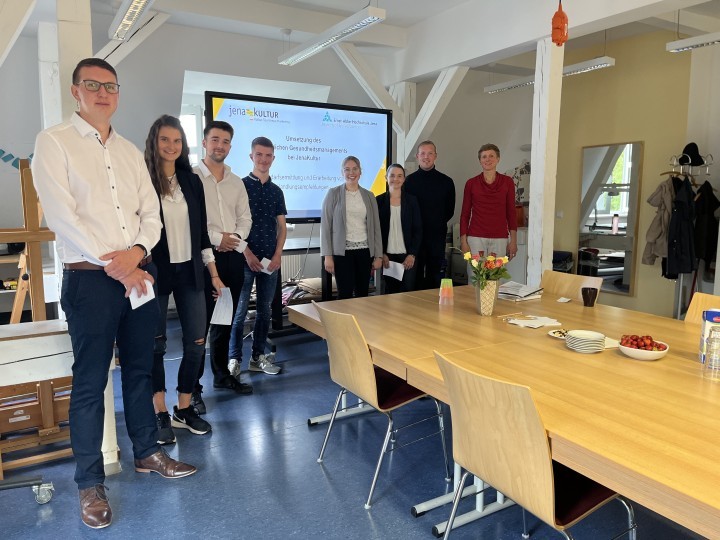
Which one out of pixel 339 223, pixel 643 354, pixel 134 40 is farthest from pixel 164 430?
pixel 134 40

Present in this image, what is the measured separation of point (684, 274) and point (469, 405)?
5.30m

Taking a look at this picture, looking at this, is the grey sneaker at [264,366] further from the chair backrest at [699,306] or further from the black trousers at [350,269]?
the chair backrest at [699,306]

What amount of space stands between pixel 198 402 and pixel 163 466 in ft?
2.59

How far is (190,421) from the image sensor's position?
3061 millimetres

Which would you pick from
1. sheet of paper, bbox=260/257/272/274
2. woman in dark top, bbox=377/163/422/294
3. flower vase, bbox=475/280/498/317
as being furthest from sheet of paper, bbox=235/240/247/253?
flower vase, bbox=475/280/498/317

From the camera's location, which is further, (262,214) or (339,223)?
(339,223)

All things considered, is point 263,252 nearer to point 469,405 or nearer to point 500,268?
point 500,268

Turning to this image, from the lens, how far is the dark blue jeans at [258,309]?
12.8 ft

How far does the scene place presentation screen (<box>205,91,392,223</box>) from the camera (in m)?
5.23

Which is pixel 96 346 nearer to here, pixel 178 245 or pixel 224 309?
pixel 178 245

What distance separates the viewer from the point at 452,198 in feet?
15.5

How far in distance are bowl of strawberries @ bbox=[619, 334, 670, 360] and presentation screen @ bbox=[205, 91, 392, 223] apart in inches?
157

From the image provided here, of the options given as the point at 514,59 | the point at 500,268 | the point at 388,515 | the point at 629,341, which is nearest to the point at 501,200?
the point at 500,268

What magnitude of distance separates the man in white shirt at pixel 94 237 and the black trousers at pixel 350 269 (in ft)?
6.42
